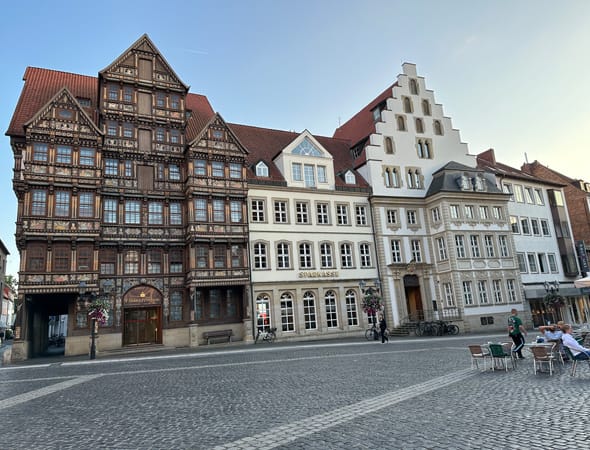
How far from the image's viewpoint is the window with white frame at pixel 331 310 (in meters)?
35.6

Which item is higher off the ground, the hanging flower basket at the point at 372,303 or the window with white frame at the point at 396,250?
the window with white frame at the point at 396,250

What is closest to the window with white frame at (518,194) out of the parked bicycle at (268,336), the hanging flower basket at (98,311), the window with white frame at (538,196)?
the window with white frame at (538,196)

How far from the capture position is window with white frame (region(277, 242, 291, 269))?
34.6 m

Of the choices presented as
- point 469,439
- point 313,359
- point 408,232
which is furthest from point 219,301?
point 469,439

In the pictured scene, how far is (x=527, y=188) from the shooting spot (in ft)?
151

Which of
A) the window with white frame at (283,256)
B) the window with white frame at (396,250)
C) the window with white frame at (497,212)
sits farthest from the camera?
the window with white frame at (497,212)

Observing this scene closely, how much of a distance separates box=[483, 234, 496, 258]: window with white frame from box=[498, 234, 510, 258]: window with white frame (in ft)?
2.78

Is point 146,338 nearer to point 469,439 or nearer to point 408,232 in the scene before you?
point 408,232

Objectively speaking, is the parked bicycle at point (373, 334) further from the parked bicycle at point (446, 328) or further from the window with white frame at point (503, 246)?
the window with white frame at point (503, 246)

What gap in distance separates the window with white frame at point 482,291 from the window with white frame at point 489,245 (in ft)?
8.39

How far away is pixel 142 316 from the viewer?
3056 centimetres

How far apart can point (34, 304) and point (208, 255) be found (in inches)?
463

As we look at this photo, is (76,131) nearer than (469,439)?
No

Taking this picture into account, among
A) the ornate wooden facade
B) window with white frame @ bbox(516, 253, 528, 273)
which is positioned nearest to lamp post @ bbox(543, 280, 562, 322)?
window with white frame @ bbox(516, 253, 528, 273)
